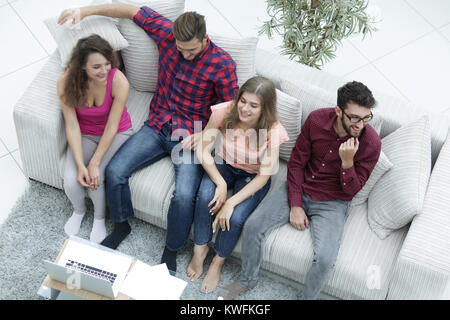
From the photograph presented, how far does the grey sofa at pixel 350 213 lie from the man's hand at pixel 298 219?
0.03 metres

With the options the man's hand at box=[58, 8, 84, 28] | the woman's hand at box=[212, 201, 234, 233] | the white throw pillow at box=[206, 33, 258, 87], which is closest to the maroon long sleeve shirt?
the woman's hand at box=[212, 201, 234, 233]

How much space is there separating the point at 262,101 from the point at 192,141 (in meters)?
0.43

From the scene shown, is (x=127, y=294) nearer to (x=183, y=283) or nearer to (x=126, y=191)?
(x=183, y=283)

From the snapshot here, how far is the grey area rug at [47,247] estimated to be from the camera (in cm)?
255

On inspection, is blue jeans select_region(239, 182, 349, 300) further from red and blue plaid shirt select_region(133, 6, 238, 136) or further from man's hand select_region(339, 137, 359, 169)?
red and blue plaid shirt select_region(133, 6, 238, 136)

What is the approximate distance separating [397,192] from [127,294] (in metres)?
1.17

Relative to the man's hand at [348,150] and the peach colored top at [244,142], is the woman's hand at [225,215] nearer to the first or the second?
the peach colored top at [244,142]

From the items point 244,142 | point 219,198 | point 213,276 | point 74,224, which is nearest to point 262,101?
point 244,142

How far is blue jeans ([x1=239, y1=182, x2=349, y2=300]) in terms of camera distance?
2.31 metres

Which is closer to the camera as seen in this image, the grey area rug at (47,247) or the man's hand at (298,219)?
the man's hand at (298,219)

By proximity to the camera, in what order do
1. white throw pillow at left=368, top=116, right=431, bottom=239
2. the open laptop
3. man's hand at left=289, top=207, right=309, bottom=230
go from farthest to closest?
1. man's hand at left=289, top=207, right=309, bottom=230
2. white throw pillow at left=368, top=116, right=431, bottom=239
3. the open laptop

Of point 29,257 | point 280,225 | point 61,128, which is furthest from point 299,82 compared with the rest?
point 29,257

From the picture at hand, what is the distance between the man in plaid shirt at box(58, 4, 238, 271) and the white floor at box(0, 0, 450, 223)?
36.7 inches

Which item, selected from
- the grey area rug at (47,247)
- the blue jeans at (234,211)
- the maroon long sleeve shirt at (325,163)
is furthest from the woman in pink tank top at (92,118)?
the maroon long sleeve shirt at (325,163)
